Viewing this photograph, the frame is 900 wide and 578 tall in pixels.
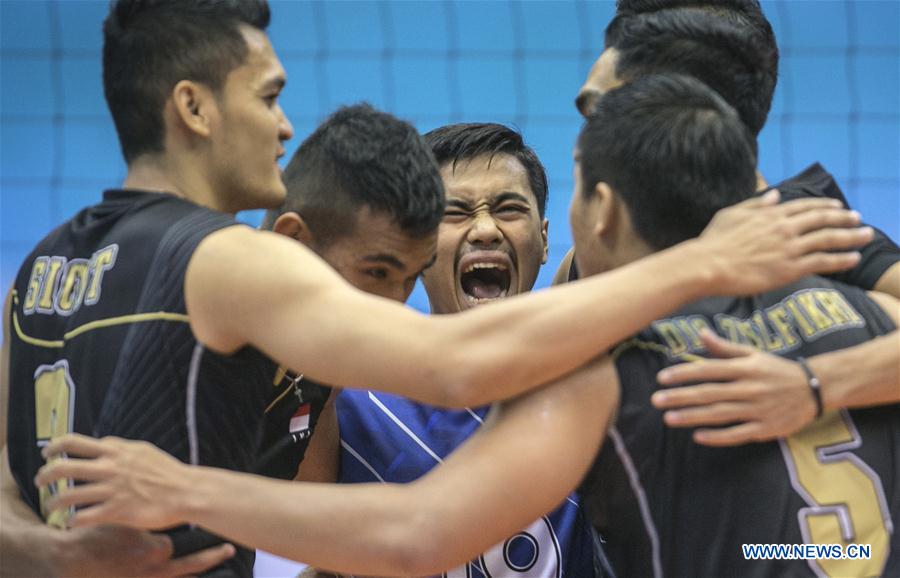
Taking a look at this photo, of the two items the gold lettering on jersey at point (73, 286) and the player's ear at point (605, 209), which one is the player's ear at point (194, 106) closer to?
the gold lettering on jersey at point (73, 286)

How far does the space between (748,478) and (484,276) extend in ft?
6.84

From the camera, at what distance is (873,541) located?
275 centimetres

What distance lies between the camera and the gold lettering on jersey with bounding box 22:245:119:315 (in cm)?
289

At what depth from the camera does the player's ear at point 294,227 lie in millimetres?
3367

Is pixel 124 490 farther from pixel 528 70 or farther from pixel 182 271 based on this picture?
pixel 528 70

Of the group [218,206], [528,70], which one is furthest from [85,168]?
[218,206]

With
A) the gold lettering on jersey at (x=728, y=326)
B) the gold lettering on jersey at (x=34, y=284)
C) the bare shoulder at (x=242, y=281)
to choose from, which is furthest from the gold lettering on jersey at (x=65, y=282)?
the gold lettering on jersey at (x=728, y=326)

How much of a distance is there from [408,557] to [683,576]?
63cm

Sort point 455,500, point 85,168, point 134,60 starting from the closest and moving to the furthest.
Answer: point 455,500
point 134,60
point 85,168

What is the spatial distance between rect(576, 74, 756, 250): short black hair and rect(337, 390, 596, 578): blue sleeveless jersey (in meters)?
1.39

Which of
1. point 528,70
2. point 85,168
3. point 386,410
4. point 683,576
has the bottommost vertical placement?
point 85,168

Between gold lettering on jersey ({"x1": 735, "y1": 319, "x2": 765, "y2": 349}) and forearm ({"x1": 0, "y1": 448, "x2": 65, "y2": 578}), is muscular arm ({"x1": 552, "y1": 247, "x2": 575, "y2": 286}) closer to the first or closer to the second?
gold lettering on jersey ({"x1": 735, "y1": 319, "x2": 765, "y2": 349})

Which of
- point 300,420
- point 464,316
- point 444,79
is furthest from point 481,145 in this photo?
point 444,79

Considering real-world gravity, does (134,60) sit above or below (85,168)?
above
